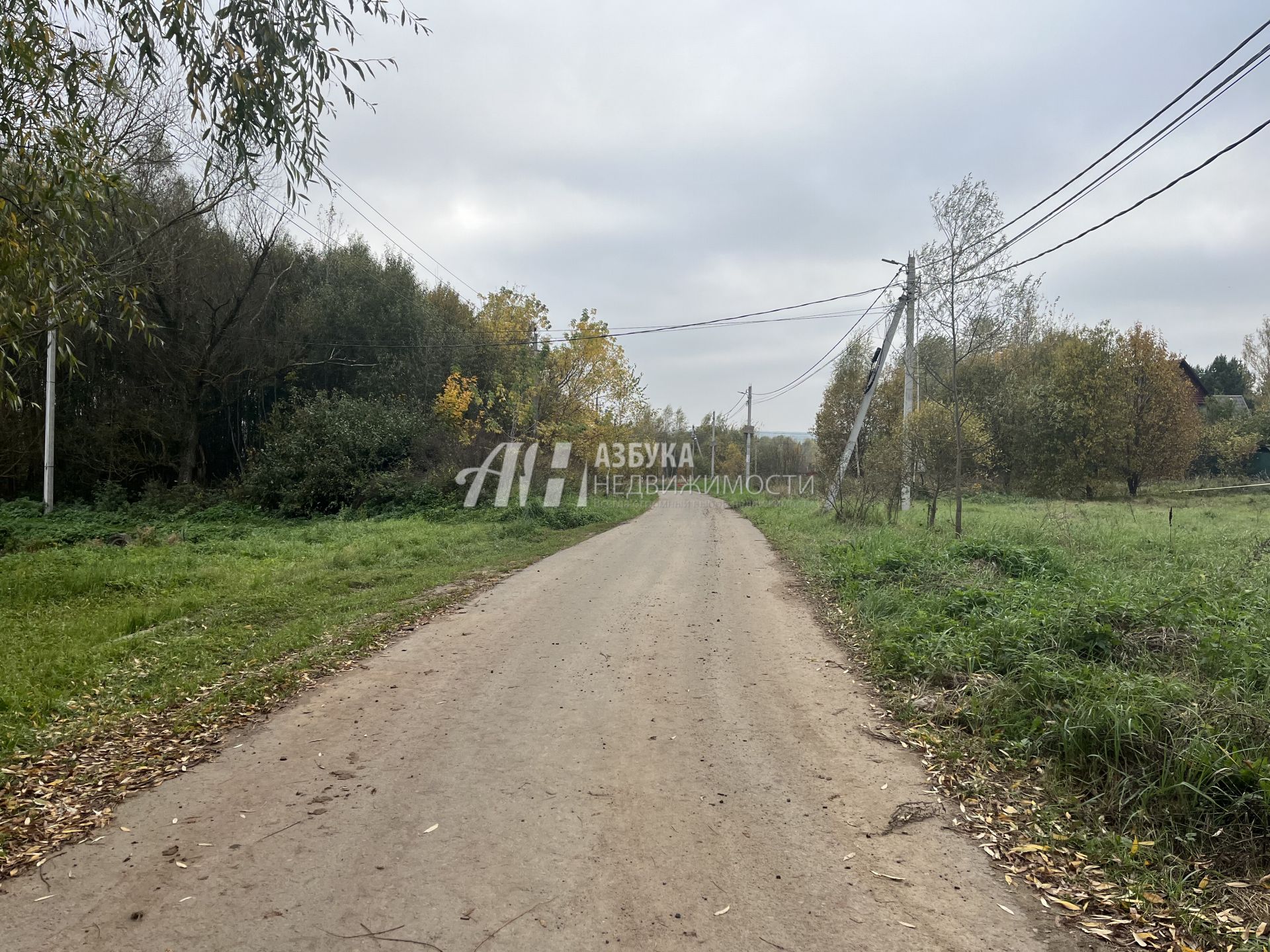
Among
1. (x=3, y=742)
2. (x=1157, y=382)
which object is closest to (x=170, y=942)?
(x=3, y=742)

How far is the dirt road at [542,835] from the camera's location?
260 cm

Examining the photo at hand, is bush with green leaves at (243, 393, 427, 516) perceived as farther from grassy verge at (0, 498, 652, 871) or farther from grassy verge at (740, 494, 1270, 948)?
grassy verge at (740, 494, 1270, 948)

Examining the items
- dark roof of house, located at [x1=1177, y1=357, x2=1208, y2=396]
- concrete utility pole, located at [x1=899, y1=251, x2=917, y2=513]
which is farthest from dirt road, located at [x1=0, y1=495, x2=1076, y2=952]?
dark roof of house, located at [x1=1177, y1=357, x2=1208, y2=396]

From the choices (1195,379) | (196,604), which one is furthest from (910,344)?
(1195,379)

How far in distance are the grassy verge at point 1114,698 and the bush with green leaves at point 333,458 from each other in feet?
52.1

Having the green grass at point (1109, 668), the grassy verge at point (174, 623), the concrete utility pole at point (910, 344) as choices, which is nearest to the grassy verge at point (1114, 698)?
the green grass at point (1109, 668)

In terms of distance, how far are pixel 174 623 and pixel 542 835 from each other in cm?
608

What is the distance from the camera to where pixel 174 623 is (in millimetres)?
7332

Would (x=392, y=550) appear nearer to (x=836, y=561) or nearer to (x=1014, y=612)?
(x=836, y=561)

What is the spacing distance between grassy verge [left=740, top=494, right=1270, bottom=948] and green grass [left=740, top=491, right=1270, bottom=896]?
0.04ft

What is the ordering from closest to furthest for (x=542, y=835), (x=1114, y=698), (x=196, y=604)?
(x=542, y=835), (x=1114, y=698), (x=196, y=604)

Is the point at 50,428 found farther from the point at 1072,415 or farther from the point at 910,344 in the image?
the point at 1072,415

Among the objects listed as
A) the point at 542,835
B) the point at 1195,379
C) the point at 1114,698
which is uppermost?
the point at 1195,379

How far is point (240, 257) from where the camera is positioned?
23062mm
